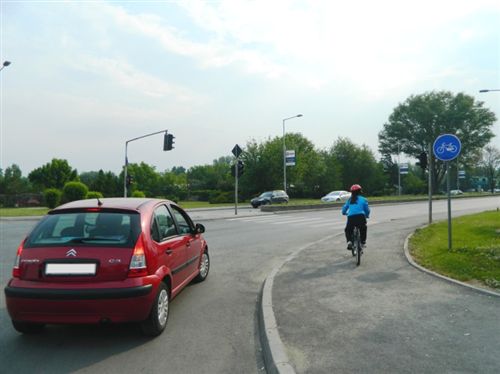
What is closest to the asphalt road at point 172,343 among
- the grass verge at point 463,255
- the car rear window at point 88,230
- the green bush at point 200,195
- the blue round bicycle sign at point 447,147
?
the car rear window at point 88,230

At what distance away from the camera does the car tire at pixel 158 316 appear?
4.59 metres

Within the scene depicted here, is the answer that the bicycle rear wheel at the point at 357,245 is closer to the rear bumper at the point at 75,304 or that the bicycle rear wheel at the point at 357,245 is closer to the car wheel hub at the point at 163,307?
the car wheel hub at the point at 163,307

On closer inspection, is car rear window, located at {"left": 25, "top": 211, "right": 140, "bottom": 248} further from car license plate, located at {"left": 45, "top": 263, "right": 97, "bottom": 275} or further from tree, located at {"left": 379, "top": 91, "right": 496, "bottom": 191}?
tree, located at {"left": 379, "top": 91, "right": 496, "bottom": 191}

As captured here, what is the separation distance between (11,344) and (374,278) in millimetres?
5368

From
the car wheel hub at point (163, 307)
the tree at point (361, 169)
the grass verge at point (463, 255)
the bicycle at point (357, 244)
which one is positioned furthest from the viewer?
the tree at point (361, 169)

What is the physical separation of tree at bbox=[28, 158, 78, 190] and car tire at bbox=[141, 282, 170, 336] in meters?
79.6

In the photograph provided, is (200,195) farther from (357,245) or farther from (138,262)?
(138,262)

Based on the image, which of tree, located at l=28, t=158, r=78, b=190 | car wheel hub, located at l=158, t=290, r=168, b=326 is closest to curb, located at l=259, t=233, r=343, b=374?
car wheel hub, located at l=158, t=290, r=168, b=326

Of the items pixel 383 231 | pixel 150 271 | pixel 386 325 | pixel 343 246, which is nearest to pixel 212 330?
pixel 150 271

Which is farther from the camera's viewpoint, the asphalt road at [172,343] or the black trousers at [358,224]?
the black trousers at [358,224]

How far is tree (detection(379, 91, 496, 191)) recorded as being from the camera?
240 feet

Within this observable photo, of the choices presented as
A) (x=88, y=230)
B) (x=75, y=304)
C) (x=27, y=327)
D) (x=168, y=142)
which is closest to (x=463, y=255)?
(x=88, y=230)

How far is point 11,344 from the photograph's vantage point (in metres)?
4.42

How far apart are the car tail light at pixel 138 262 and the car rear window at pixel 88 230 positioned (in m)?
0.08
